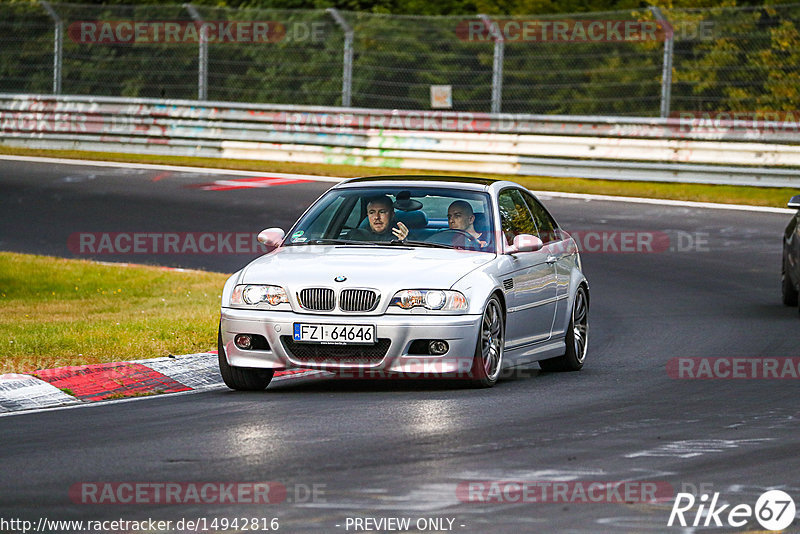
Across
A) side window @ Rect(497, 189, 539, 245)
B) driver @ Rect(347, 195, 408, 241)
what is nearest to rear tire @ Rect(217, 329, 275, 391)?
driver @ Rect(347, 195, 408, 241)

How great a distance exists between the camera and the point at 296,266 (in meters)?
9.80

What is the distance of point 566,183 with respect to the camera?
25781 millimetres

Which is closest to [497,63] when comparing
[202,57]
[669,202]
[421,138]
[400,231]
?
[421,138]

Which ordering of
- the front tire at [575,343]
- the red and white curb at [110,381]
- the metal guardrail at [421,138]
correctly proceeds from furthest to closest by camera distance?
the metal guardrail at [421,138]
the front tire at [575,343]
the red and white curb at [110,381]

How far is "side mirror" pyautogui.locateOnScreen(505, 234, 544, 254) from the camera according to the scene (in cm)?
1042

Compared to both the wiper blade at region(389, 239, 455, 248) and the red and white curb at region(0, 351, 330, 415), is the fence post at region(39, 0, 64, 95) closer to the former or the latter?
the red and white curb at region(0, 351, 330, 415)

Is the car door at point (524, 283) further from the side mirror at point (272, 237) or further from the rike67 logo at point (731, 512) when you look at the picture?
the rike67 logo at point (731, 512)

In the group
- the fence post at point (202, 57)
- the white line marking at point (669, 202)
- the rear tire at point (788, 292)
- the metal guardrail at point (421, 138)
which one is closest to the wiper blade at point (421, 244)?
the rear tire at point (788, 292)

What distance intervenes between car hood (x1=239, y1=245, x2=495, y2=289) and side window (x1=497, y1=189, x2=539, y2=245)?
58 cm

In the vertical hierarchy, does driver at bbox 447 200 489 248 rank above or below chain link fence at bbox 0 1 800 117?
below

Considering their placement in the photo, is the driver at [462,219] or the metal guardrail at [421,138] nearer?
the driver at [462,219]

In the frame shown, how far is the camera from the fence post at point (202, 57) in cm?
2902

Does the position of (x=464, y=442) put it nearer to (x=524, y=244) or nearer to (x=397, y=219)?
(x=524, y=244)

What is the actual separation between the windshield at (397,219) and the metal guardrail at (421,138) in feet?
46.0
